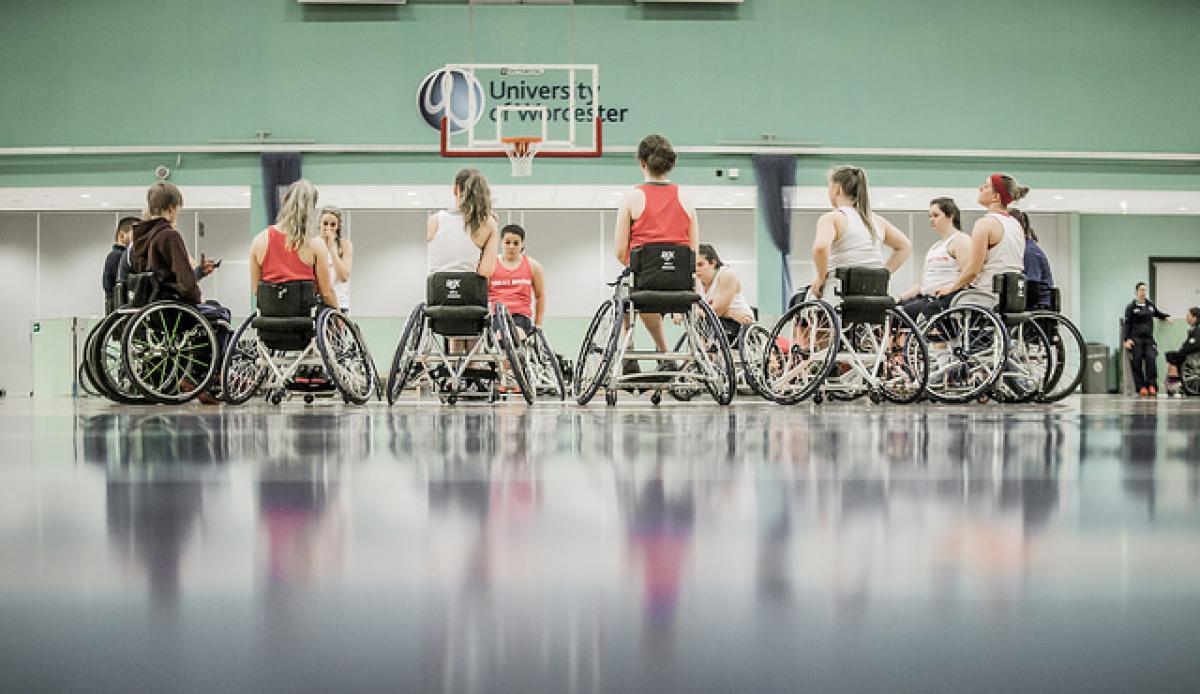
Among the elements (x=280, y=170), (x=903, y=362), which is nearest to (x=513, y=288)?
(x=903, y=362)

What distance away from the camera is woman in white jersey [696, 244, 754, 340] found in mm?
6324

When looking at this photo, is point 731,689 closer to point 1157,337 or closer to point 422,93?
point 422,93

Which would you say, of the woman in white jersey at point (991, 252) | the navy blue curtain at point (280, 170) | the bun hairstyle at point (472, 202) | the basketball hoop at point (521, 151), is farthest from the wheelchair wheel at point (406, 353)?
the navy blue curtain at point (280, 170)

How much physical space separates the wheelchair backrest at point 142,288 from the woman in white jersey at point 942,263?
4.09 meters

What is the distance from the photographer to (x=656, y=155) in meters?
4.80

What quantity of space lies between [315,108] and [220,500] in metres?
11.6

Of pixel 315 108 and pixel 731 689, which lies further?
pixel 315 108

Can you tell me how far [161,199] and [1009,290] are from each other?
14.9ft

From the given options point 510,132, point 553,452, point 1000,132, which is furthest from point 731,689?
point 1000,132

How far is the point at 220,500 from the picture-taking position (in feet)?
3.99

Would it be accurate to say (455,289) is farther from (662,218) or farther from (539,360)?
(539,360)

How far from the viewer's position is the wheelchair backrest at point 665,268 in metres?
4.58

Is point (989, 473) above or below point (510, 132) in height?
below

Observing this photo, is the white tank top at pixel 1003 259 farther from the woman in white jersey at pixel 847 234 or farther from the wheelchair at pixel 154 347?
the wheelchair at pixel 154 347
